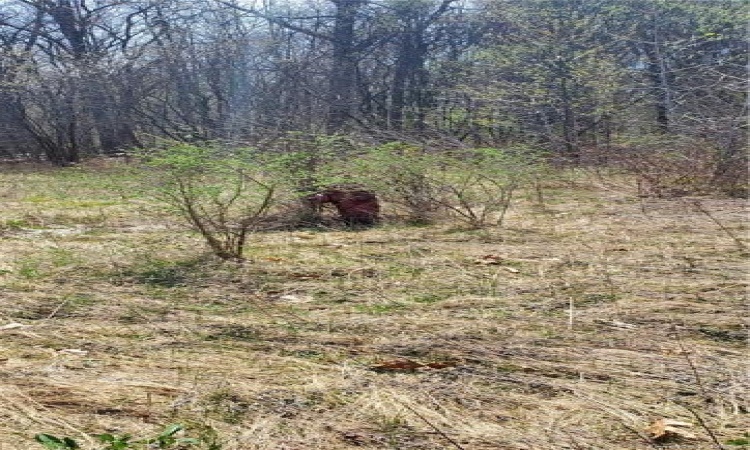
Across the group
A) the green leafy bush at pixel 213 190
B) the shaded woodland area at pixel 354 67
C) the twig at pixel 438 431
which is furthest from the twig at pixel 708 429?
the shaded woodland area at pixel 354 67

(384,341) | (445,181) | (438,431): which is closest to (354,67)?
(445,181)

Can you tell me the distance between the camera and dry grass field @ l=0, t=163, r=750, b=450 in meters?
2.36

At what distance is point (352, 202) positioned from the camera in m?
6.77

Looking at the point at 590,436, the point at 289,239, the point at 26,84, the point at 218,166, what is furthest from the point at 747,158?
the point at 26,84

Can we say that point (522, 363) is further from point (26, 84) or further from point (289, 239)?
point (26, 84)

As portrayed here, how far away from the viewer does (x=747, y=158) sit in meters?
8.40

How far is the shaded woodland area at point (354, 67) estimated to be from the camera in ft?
41.8

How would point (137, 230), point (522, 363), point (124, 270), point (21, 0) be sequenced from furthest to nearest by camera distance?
point (21, 0) < point (137, 230) < point (124, 270) < point (522, 363)

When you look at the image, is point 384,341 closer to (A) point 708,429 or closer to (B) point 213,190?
(A) point 708,429

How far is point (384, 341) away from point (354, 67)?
14.0 metres

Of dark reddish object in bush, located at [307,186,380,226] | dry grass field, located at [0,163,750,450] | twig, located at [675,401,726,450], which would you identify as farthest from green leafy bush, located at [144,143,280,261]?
twig, located at [675,401,726,450]

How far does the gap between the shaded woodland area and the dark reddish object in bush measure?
498 cm

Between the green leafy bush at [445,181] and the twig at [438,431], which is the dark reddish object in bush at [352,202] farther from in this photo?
the twig at [438,431]

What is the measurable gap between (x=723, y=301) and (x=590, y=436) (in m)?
1.87
